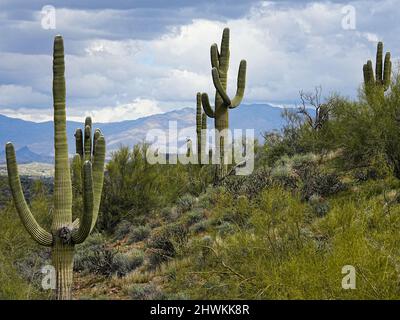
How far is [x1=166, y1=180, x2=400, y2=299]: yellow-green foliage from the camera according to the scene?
8609 mm

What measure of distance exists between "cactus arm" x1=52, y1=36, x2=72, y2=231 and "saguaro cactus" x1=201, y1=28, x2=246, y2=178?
32.1ft

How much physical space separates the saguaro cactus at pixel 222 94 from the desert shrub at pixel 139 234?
3.78 meters

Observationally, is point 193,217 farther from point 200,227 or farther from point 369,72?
point 369,72

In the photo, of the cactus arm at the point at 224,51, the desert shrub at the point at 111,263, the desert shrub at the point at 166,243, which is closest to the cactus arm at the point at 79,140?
the desert shrub at the point at 111,263

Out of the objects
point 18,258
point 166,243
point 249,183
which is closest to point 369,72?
point 249,183

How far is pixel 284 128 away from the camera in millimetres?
28906

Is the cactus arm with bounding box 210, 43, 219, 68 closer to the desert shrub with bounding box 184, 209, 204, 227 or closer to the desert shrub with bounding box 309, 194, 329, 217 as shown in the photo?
the desert shrub with bounding box 184, 209, 204, 227

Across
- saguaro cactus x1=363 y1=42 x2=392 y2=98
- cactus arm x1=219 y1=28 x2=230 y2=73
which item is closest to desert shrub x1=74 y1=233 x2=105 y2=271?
cactus arm x1=219 y1=28 x2=230 y2=73

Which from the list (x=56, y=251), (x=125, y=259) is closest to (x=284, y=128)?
(x=125, y=259)

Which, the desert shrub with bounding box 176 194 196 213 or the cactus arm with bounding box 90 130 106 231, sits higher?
the cactus arm with bounding box 90 130 106 231

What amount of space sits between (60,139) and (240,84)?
37.3 feet

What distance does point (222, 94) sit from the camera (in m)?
21.3
